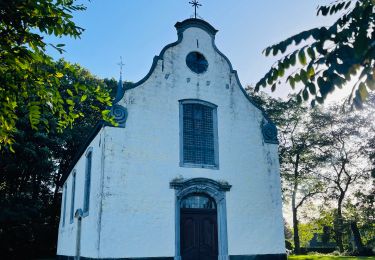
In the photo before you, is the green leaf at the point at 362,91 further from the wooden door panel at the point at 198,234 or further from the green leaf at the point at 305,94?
the wooden door panel at the point at 198,234

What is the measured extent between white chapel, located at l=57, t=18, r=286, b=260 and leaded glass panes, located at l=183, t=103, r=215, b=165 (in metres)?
0.04

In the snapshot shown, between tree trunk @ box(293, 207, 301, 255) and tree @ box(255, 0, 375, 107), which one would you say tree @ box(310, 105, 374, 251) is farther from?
tree @ box(255, 0, 375, 107)

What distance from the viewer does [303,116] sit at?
29219 mm

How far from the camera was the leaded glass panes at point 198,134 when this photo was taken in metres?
14.4

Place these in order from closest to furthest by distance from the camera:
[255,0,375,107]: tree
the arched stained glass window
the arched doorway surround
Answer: [255,0,375,107]: tree → the arched doorway surround → the arched stained glass window

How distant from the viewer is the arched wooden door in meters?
13.3

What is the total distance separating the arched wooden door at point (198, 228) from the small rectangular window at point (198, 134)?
1456 mm

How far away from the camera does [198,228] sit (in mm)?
13664

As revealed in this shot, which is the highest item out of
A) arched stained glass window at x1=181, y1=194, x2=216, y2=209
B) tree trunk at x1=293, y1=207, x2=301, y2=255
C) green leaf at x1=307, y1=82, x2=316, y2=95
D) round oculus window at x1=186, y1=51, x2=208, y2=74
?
round oculus window at x1=186, y1=51, x2=208, y2=74

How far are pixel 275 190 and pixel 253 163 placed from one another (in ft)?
4.91

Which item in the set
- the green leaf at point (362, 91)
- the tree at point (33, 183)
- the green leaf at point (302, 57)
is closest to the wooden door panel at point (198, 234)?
the green leaf at point (302, 57)

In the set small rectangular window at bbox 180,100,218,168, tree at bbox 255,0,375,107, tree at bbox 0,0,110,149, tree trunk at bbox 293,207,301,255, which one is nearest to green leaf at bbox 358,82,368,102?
tree at bbox 255,0,375,107

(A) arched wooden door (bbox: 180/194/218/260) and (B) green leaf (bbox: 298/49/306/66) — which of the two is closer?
(B) green leaf (bbox: 298/49/306/66)

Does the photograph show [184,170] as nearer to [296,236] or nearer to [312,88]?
[312,88]
